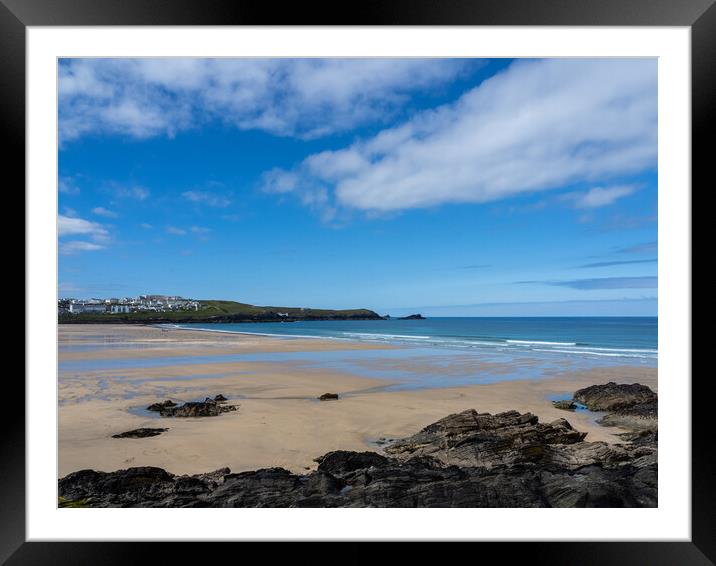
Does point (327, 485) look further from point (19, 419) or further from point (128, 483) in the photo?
point (19, 419)

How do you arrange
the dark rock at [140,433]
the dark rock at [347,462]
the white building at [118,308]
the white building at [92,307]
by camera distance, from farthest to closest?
the white building at [118,308], the white building at [92,307], the dark rock at [140,433], the dark rock at [347,462]

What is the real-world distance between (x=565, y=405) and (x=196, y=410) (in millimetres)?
4892

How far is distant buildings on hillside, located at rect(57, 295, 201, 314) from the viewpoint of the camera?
21.2m

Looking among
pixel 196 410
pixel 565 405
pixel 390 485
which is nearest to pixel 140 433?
pixel 196 410

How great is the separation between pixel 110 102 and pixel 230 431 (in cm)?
299

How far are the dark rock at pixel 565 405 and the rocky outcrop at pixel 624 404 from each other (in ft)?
0.52

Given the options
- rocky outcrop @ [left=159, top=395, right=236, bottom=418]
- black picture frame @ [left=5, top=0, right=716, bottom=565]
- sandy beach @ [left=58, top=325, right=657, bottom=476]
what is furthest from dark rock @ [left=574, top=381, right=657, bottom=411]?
rocky outcrop @ [left=159, top=395, right=236, bottom=418]

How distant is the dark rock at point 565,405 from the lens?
5113 mm

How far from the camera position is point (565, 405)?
523cm

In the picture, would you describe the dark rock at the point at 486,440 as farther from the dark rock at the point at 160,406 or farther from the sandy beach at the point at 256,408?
the dark rock at the point at 160,406

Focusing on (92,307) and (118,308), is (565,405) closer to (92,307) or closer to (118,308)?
(92,307)

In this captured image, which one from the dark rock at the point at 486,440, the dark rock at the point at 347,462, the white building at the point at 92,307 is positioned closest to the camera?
the dark rock at the point at 347,462

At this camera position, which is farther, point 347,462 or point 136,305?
point 136,305

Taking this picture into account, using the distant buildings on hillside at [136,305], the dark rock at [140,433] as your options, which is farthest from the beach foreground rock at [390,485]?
the distant buildings on hillside at [136,305]
